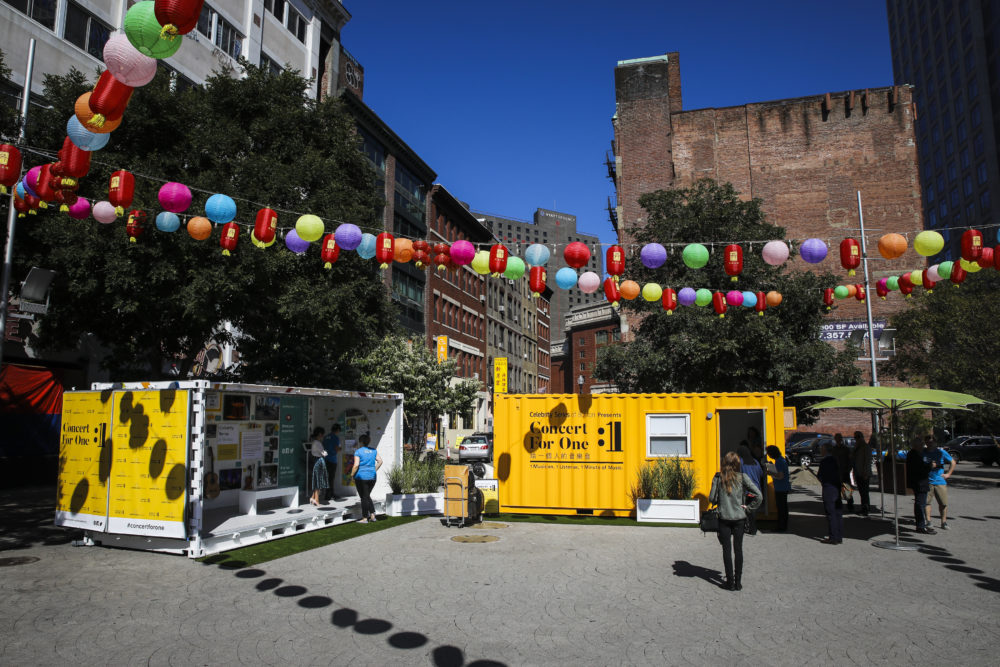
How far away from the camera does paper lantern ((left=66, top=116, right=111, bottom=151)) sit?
8617 millimetres

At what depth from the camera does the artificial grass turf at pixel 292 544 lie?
33.1 feet

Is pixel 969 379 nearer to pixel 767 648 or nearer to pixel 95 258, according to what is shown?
pixel 767 648

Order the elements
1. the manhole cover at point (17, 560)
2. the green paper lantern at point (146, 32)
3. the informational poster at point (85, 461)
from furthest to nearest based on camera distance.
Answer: the informational poster at point (85, 461)
the manhole cover at point (17, 560)
the green paper lantern at point (146, 32)

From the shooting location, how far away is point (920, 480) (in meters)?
13.1

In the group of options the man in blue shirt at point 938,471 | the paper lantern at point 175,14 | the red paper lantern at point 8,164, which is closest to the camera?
the paper lantern at point 175,14

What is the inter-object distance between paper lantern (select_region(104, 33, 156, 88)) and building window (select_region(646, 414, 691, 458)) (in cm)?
1142

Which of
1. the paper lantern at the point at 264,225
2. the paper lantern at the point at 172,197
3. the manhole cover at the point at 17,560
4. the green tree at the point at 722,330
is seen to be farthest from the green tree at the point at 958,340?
the manhole cover at the point at 17,560

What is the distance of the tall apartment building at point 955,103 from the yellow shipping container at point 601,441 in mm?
66768

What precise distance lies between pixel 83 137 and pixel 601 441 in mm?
11151

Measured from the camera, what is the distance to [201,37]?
28.1 m

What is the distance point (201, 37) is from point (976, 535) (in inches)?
1239

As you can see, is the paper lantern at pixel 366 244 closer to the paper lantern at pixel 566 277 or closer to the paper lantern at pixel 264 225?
the paper lantern at pixel 264 225

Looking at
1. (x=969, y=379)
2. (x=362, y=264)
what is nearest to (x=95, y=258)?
(x=362, y=264)

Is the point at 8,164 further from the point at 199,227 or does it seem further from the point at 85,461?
the point at 85,461
